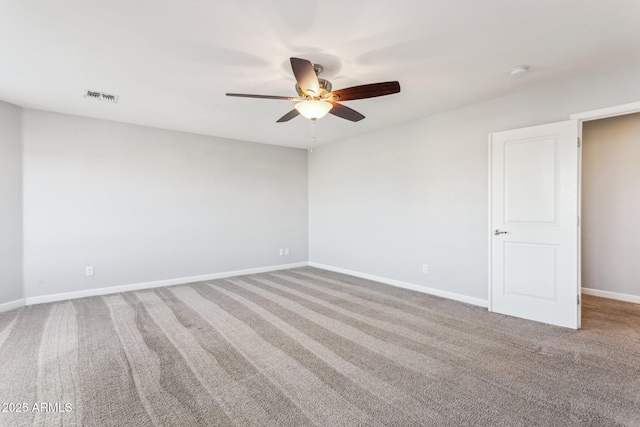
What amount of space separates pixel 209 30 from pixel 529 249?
372 centimetres

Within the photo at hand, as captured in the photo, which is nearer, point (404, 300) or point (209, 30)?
point (209, 30)

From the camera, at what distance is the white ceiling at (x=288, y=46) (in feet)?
6.68

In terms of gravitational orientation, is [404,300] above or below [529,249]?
below

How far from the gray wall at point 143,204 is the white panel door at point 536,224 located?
3917 millimetres

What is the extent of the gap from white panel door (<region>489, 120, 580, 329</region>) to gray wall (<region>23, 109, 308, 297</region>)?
3917 millimetres

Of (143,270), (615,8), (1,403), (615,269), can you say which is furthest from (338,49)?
(615,269)

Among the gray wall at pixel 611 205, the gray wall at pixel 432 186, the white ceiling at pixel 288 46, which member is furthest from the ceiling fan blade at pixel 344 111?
the gray wall at pixel 611 205

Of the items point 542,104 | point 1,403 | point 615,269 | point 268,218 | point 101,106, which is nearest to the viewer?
point 1,403

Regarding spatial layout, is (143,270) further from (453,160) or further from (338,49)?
(453,160)

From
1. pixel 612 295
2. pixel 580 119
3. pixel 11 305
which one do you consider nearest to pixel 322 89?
pixel 580 119

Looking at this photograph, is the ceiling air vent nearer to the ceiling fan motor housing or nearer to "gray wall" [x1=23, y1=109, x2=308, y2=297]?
"gray wall" [x1=23, y1=109, x2=308, y2=297]

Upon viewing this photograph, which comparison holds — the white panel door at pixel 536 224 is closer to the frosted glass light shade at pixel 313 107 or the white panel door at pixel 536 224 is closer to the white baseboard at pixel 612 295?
the white baseboard at pixel 612 295

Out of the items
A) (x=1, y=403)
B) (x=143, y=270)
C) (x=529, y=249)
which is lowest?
(x=1, y=403)

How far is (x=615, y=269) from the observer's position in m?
4.16
